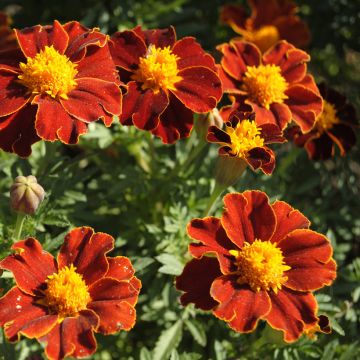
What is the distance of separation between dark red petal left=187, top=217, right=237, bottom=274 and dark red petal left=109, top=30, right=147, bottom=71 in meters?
0.67

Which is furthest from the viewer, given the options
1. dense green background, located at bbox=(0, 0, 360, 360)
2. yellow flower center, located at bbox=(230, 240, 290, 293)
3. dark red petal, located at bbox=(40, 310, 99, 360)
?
→ dense green background, located at bbox=(0, 0, 360, 360)

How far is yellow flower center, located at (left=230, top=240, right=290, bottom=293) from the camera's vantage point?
76.2 inches

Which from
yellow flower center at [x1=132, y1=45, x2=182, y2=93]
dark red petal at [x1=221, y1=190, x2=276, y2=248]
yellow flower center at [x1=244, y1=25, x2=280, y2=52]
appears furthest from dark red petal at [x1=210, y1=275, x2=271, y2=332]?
yellow flower center at [x1=244, y1=25, x2=280, y2=52]

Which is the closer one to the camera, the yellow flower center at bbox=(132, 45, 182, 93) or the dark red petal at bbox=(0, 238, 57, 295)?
the dark red petal at bbox=(0, 238, 57, 295)

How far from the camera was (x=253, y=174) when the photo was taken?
118 inches

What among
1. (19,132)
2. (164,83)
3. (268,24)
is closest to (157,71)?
(164,83)

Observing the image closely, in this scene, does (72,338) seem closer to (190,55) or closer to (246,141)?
(246,141)

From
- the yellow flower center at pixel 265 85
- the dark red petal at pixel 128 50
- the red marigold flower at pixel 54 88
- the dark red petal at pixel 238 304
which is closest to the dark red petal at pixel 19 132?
the red marigold flower at pixel 54 88

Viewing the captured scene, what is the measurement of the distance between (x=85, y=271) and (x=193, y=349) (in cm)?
83

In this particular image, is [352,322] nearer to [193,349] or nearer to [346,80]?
[193,349]

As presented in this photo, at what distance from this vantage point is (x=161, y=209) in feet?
9.38

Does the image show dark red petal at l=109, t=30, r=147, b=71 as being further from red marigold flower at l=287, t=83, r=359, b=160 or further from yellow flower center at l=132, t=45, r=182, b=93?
red marigold flower at l=287, t=83, r=359, b=160

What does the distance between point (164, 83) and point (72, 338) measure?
3.15 ft

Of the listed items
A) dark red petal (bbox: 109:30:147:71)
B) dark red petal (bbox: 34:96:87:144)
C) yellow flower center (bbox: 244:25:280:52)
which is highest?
dark red petal (bbox: 109:30:147:71)
